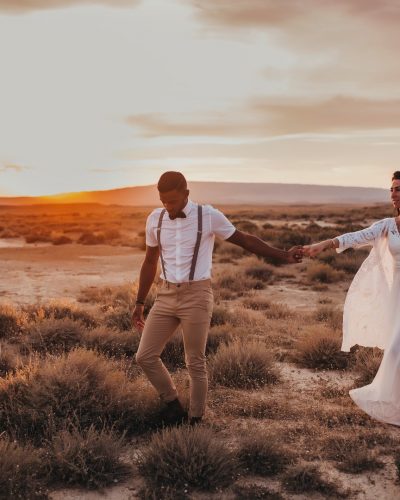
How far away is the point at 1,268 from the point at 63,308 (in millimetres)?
9182

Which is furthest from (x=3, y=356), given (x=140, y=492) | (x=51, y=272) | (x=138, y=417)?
(x=51, y=272)

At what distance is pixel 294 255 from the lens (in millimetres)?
5605

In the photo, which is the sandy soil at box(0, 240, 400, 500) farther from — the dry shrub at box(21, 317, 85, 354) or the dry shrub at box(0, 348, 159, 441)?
the dry shrub at box(21, 317, 85, 354)

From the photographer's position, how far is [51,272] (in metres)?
17.8

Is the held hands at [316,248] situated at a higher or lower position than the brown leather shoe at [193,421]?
higher

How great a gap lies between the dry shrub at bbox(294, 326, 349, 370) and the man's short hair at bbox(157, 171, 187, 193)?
3836mm

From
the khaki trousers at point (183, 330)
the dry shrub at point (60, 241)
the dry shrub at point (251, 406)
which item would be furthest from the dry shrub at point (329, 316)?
the dry shrub at point (60, 241)

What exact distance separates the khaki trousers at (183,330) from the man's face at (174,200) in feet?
1.91

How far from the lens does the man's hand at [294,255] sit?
5.49 meters

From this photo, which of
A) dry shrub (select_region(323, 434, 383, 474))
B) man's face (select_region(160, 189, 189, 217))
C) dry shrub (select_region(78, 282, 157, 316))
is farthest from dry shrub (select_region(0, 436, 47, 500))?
dry shrub (select_region(78, 282, 157, 316))

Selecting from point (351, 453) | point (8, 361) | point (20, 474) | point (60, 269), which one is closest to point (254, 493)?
point (351, 453)

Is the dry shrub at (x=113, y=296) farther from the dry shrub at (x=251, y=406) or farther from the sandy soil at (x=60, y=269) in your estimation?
the dry shrub at (x=251, y=406)

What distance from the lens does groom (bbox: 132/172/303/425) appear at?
182 inches

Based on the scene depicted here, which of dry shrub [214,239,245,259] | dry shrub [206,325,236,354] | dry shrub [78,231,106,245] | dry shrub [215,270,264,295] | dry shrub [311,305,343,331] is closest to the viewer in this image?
dry shrub [206,325,236,354]
